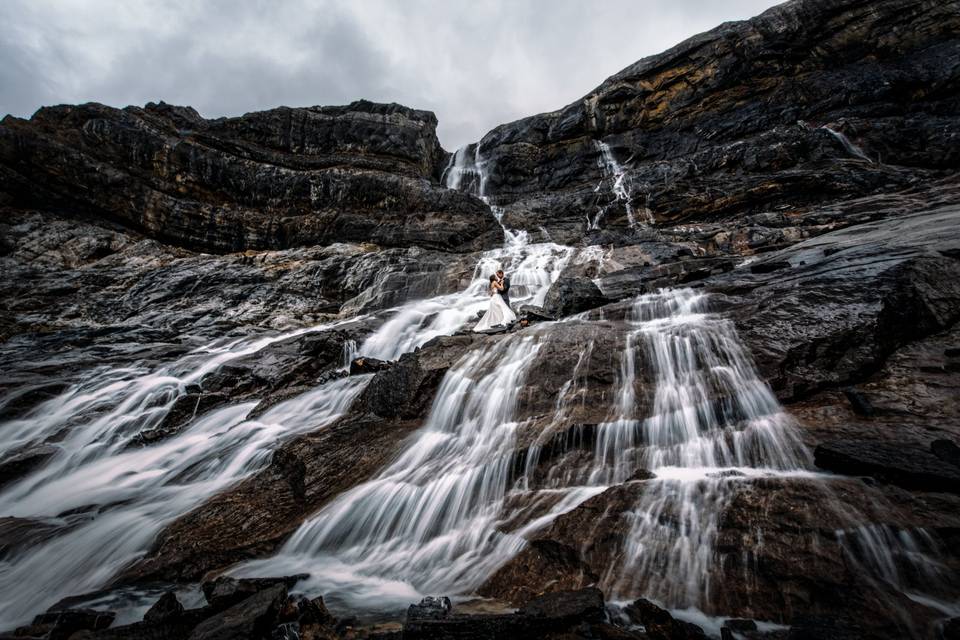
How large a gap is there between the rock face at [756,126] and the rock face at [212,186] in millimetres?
7639

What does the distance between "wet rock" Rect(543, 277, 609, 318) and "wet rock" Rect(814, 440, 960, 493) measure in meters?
7.18

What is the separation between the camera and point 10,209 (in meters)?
23.2

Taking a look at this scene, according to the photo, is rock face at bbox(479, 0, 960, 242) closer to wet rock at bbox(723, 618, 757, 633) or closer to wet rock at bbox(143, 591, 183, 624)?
wet rock at bbox(723, 618, 757, 633)

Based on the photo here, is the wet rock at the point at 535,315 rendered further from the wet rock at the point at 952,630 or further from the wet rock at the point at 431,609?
the wet rock at the point at 952,630

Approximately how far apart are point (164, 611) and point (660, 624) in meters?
3.96

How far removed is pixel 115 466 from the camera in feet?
25.0

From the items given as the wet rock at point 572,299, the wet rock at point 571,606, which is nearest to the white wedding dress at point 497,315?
the wet rock at point 572,299

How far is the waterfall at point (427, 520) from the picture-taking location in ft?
13.0

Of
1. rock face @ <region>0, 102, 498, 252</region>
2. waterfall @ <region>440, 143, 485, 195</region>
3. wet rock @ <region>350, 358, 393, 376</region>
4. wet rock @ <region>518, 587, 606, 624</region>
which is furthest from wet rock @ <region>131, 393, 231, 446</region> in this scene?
waterfall @ <region>440, 143, 485, 195</region>

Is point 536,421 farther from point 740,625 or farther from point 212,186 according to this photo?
point 212,186

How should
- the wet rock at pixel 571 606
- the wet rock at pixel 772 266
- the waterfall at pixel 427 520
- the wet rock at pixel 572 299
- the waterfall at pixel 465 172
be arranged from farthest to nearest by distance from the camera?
the waterfall at pixel 465 172 → the wet rock at pixel 572 299 → the wet rock at pixel 772 266 → the waterfall at pixel 427 520 → the wet rock at pixel 571 606

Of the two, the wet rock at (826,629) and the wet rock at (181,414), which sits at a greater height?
the wet rock at (181,414)

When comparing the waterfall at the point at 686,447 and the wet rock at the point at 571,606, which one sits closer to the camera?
the wet rock at the point at 571,606

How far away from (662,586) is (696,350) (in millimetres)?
3831
